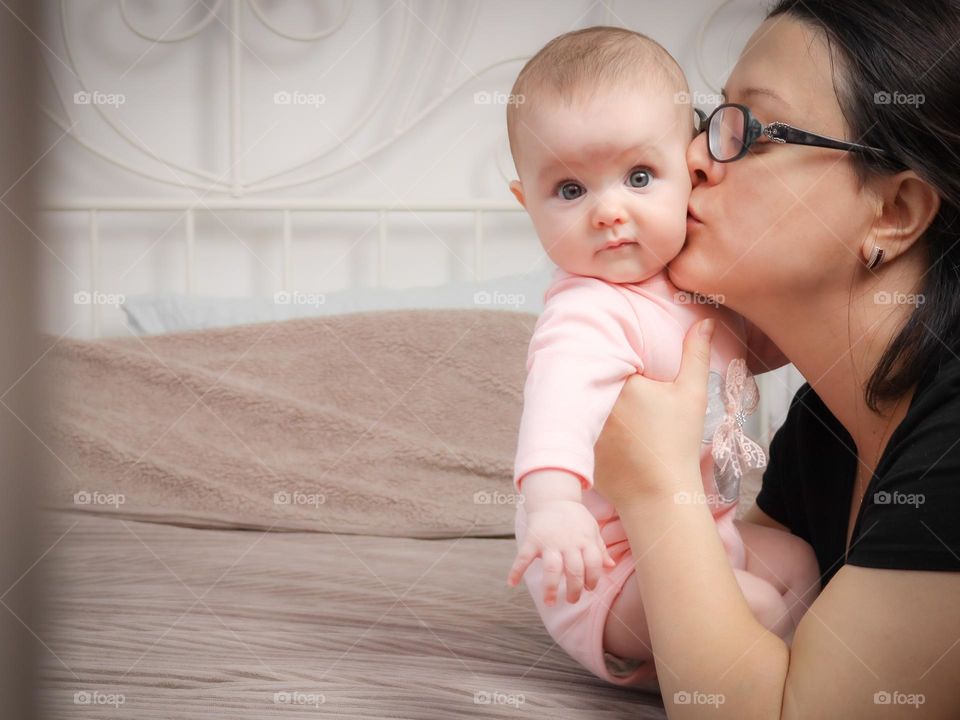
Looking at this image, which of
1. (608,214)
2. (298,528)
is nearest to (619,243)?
(608,214)

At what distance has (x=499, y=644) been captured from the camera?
1.01 meters

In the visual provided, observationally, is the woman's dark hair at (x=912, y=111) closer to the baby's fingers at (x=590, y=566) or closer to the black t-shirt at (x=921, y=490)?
the black t-shirt at (x=921, y=490)

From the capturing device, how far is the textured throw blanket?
1589 millimetres

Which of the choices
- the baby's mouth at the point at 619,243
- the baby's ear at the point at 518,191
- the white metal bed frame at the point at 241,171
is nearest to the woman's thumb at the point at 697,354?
the baby's mouth at the point at 619,243

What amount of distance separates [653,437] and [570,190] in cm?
25

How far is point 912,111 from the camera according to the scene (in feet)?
2.65

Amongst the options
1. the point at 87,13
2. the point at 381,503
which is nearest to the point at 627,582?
the point at 381,503

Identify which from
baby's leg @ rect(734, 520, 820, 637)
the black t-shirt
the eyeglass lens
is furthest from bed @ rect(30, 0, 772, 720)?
the eyeglass lens

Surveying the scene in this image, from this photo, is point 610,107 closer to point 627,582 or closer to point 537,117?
point 537,117

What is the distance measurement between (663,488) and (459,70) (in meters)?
1.85

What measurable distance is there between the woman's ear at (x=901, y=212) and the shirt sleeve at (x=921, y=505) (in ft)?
0.55

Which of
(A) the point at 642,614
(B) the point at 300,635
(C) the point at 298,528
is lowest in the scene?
(C) the point at 298,528

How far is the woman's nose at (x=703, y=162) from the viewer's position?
2.95ft

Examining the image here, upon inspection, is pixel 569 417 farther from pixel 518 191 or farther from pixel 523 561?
pixel 518 191
